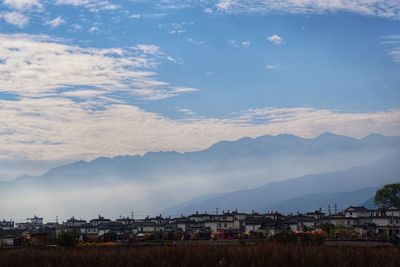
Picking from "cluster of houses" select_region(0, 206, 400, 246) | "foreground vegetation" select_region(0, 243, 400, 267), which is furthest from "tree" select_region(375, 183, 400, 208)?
"foreground vegetation" select_region(0, 243, 400, 267)

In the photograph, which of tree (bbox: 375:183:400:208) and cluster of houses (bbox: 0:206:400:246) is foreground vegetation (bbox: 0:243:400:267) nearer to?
cluster of houses (bbox: 0:206:400:246)

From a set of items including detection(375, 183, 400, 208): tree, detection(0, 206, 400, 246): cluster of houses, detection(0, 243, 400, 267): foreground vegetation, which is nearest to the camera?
detection(0, 243, 400, 267): foreground vegetation

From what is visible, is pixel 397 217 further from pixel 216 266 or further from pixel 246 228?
pixel 216 266

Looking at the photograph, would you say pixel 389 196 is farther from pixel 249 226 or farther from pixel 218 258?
pixel 218 258

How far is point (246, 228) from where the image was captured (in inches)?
4395

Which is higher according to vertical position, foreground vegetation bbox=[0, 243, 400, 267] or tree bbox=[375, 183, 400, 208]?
tree bbox=[375, 183, 400, 208]

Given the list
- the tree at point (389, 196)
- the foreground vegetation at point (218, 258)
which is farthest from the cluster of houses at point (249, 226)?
the foreground vegetation at point (218, 258)

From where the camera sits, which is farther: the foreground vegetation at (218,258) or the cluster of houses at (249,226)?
the cluster of houses at (249,226)

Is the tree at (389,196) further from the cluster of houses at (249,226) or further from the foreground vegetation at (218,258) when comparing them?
the foreground vegetation at (218,258)

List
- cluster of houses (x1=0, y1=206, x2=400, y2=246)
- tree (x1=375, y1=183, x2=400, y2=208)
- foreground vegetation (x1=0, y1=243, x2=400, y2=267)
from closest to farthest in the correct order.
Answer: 1. foreground vegetation (x1=0, y1=243, x2=400, y2=267)
2. cluster of houses (x1=0, y1=206, x2=400, y2=246)
3. tree (x1=375, y1=183, x2=400, y2=208)

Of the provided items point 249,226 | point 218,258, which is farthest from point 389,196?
point 218,258

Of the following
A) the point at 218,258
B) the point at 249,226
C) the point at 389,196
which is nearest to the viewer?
the point at 218,258

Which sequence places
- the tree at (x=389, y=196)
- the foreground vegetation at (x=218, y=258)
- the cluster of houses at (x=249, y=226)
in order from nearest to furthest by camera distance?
the foreground vegetation at (x=218, y=258), the cluster of houses at (x=249, y=226), the tree at (x=389, y=196)

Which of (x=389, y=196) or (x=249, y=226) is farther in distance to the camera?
(x=389, y=196)
